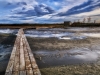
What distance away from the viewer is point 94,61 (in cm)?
636

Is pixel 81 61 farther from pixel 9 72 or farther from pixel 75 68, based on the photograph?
pixel 9 72

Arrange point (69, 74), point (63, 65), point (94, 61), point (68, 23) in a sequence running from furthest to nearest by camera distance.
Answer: point (68, 23), point (94, 61), point (63, 65), point (69, 74)

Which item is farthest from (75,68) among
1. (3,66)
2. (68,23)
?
(68,23)

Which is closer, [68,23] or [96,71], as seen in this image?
[96,71]

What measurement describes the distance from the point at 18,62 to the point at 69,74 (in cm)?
193

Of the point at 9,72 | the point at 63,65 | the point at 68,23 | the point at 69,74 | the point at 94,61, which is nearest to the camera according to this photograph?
the point at 9,72

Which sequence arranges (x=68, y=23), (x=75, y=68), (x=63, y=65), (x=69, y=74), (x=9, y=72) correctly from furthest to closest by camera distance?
(x=68, y=23), (x=63, y=65), (x=75, y=68), (x=69, y=74), (x=9, y=72)

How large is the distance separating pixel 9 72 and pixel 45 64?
1812mm

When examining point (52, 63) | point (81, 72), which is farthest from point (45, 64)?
point (81, 72)

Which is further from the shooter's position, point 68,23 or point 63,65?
point 68,23

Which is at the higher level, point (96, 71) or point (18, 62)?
point (18, 62)

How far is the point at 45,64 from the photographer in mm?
5938

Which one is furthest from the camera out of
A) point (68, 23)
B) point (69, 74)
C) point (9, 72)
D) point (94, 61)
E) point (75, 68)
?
point (68, 23)

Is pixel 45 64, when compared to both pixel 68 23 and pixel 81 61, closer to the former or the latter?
pixel 81 61
